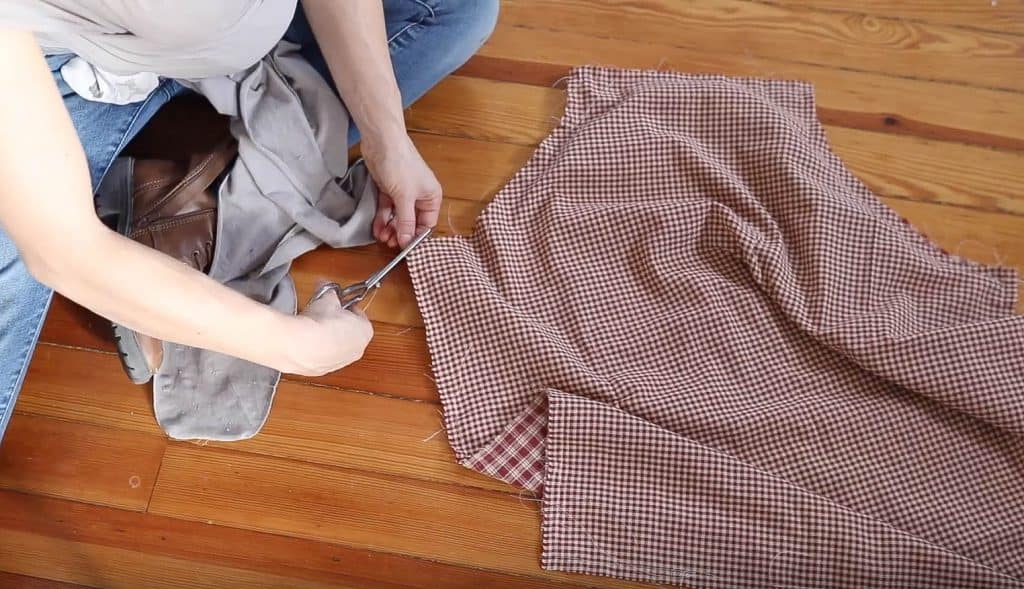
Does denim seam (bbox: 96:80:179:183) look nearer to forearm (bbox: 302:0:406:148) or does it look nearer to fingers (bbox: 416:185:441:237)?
forearm (bbox: 302:0:406:148)

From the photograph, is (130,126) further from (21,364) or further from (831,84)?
(831,84)

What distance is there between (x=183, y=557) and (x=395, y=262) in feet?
1.39

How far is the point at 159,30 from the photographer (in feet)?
2.35

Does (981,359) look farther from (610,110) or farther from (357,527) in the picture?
(357,527)

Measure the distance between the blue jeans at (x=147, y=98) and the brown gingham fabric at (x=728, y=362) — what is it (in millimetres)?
192

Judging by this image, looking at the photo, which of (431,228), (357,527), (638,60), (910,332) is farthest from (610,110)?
(357,527)

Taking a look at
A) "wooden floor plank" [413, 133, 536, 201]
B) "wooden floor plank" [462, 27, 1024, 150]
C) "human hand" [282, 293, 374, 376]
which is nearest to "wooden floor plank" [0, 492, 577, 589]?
"human hand" [282, 293, 374, 376]

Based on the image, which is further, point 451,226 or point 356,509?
point 451,226

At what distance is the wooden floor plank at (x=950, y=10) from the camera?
1204mm

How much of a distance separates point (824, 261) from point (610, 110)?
1.15 ft

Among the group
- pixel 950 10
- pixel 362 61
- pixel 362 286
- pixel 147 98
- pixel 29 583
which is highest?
pixel 950 10

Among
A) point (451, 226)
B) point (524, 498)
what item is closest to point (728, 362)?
point (524, 498)

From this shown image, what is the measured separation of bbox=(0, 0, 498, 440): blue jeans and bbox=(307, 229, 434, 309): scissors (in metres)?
0.18

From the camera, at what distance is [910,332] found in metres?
0.96
